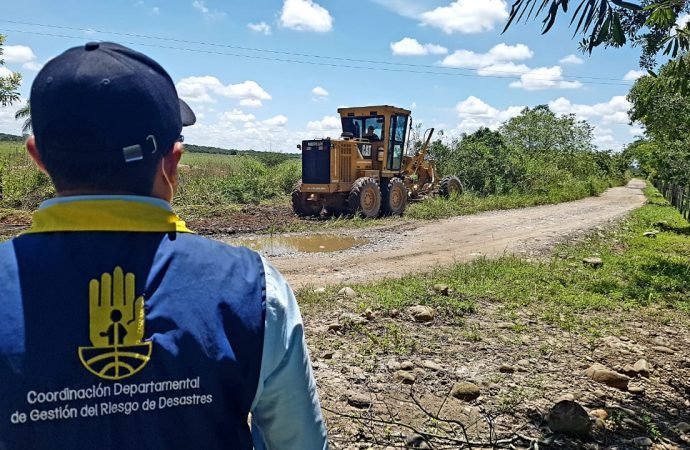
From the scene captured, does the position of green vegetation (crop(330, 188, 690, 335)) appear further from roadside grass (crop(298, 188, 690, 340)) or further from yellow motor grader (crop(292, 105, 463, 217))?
yellow motor grader (crop(292, 105, 463, 217))

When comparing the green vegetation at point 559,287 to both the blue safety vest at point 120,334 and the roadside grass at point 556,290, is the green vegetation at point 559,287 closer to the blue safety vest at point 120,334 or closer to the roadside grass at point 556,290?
the roadside grass at point 556,290

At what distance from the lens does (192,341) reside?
1.05 metres

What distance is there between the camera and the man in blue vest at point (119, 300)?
1.00 m

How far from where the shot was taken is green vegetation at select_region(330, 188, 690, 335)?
19.3 ft

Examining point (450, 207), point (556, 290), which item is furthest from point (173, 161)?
point (450, 207)

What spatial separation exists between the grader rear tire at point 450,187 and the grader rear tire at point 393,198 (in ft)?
11.0

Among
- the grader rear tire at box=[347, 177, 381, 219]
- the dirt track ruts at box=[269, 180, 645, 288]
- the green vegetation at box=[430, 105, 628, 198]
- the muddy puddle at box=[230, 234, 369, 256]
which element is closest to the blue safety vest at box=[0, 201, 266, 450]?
the dirt track ruts at box=[269, 180, 645, 288]

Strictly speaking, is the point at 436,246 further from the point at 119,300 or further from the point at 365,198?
the point at 119,300

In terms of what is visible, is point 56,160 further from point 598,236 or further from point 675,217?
point 675,217

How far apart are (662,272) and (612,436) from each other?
5650mm

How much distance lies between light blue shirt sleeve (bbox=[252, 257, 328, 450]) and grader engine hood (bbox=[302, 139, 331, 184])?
513 inches

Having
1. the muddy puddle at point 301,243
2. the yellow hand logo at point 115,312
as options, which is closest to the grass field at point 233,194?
the muddy puddle at point 301,243

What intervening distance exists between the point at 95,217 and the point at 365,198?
43.4 feet

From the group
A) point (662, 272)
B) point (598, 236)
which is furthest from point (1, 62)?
point (598, 236)
